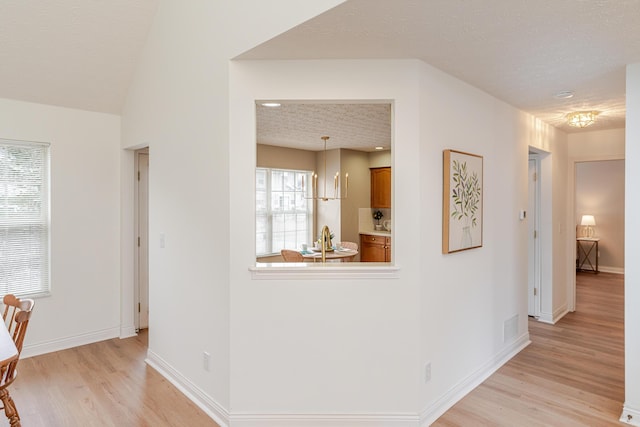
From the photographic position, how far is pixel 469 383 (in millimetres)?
3039

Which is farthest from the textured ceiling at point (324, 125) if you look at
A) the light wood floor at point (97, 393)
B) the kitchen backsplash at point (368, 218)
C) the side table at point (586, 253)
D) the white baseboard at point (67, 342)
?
the side table at point (586, 253)

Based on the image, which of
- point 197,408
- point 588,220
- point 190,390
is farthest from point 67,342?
point 588,220

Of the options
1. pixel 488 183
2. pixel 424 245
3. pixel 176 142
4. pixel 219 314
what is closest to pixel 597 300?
pixel 488 183

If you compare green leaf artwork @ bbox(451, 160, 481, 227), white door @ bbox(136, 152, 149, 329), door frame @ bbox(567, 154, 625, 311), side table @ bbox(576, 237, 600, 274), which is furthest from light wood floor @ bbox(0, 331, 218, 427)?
side table @ bbox(576, 237, 600, 274)

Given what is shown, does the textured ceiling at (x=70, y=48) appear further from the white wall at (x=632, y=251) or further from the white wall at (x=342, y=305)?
the white wall at (x=632, y=251)

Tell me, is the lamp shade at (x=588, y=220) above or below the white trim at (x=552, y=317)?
above

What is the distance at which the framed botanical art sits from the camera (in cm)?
273

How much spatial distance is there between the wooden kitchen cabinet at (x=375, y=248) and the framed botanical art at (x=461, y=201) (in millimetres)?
3355

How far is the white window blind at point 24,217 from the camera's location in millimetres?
3586

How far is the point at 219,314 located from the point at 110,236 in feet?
7.27

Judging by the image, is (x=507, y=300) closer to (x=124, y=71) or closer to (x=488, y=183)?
(x=488, y=183)

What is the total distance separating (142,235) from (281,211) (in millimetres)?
2430

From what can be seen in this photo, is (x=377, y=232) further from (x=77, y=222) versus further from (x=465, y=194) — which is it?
(x=77, y=222)

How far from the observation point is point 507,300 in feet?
11.8
